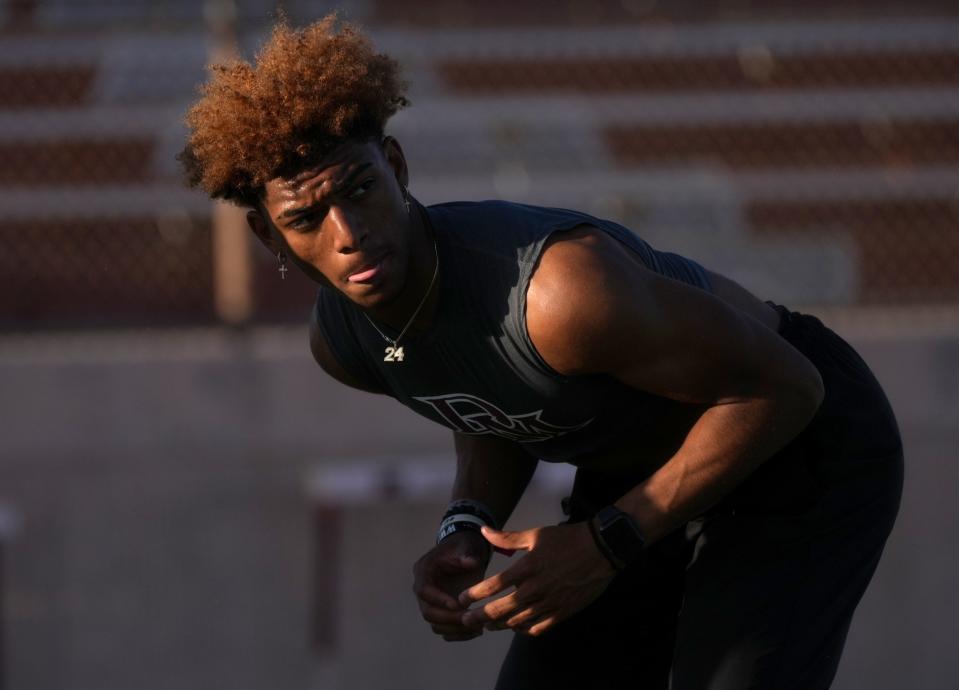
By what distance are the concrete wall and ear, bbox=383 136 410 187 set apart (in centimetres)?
267

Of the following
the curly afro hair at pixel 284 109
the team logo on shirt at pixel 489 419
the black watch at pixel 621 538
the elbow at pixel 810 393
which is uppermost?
the curly afro hair at pixel 284 109

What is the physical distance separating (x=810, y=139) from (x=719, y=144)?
3.19 ft

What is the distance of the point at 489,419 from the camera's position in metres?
2.83

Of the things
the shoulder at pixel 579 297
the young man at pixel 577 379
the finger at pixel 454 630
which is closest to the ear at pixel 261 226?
the young man at pixel 577 379

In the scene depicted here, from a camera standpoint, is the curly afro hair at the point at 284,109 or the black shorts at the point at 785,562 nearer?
the curly afro hair at the point at 284,109

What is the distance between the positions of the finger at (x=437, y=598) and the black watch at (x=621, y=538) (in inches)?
13.0

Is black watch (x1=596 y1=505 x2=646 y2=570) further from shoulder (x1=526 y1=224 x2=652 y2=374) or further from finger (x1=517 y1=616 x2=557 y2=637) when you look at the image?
shoulder (x1=526 y1=224 x2=652 y2=374)

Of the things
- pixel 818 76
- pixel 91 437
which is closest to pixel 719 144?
pixel 818 76

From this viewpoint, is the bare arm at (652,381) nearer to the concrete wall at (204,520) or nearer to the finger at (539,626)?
the finger at (539,626)

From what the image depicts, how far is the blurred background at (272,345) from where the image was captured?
17.5ft

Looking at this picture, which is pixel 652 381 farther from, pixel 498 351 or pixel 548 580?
pixel 548 580

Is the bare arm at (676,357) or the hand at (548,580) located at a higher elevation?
the bare arm at (676,357)

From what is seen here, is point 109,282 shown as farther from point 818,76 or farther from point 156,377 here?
point 818,76

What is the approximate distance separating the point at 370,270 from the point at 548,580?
0.65 meters
